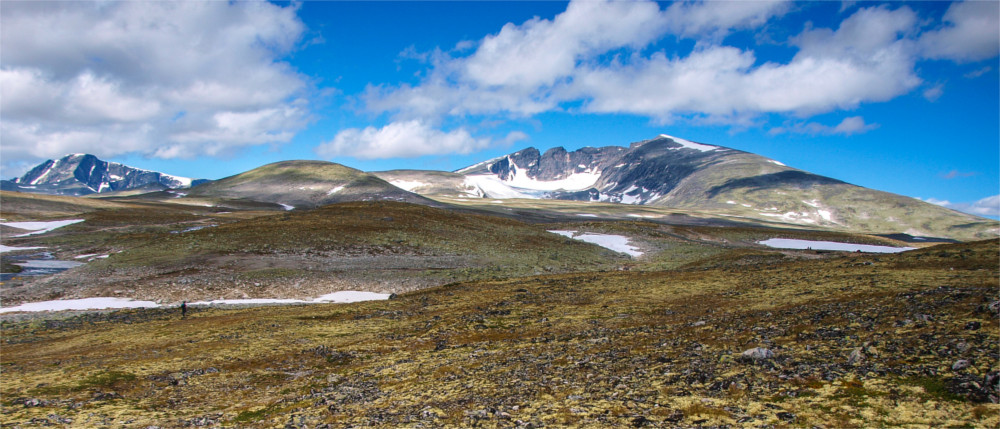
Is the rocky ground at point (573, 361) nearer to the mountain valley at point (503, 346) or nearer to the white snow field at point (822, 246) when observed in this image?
the mountain valley at point (503, 346)

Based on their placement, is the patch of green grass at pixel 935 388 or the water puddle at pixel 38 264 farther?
the water puddle at pixel 38 264

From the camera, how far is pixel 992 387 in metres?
10.6

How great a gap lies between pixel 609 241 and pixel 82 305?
64.0 meters

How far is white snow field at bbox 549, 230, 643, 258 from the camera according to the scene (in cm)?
7306

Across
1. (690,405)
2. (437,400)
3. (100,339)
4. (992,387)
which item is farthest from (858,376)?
(100,339)

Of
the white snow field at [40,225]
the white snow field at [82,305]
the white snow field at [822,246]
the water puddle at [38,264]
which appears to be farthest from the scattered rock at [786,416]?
the white snow field at [40,225]

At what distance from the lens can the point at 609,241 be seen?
78.8m

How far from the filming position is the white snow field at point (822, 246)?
87.1 meters

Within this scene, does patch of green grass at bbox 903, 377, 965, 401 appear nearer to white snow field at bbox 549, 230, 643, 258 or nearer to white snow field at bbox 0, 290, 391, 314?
white snow field at bbox 0, 290, 391, 314

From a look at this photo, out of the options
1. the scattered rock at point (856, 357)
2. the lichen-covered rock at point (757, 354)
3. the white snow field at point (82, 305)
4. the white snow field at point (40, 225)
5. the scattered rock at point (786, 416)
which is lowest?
the white snow field at point (82, 305)

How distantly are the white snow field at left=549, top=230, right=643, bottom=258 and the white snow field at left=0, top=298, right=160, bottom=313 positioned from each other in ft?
185

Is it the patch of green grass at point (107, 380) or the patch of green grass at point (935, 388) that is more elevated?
the patch of green grass at point (935, 388)

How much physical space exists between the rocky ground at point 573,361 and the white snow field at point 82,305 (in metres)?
5.57

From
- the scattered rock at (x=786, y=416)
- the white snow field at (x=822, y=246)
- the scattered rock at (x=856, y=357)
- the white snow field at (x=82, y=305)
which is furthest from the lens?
the white snow field at (x=822, y=246)
